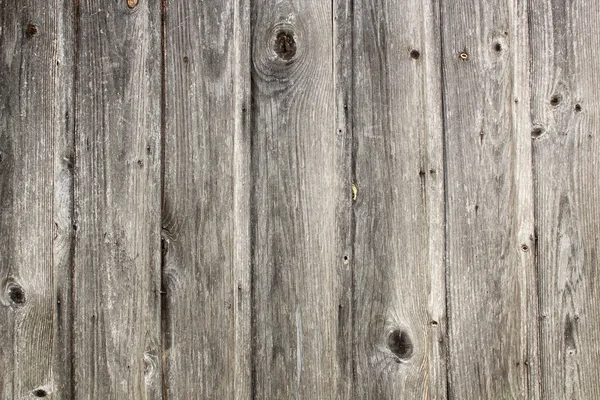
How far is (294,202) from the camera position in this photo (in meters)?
1.25

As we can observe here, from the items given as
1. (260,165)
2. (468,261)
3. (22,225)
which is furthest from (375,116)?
(22,225)

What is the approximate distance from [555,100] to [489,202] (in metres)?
0.28

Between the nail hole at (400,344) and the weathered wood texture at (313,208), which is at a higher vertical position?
the weathered wood texture at (313,208)

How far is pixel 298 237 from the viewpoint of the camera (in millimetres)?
1248

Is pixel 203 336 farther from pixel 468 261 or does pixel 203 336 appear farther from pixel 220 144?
pixel 468 261

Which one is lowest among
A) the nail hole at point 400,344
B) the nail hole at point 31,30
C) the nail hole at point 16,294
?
the nail hole at point 400,344

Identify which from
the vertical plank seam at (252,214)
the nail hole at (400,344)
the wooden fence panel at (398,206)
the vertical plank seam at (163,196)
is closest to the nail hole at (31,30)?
the vertical plank seam at (163,196)

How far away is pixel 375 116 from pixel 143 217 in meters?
0.59

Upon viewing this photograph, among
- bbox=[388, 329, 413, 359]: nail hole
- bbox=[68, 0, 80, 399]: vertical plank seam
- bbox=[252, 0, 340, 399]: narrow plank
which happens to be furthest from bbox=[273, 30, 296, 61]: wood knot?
bbox=[388, 329, 413, 359]: nail hole

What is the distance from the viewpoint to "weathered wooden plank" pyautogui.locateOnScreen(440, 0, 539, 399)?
1224 millimetres

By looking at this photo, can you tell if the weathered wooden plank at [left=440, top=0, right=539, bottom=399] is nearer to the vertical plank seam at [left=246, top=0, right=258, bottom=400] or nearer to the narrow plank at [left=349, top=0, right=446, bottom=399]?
the narrow plank at [left=349, top=0, right=446, bottom=399]

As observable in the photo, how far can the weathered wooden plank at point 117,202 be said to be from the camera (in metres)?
1.26

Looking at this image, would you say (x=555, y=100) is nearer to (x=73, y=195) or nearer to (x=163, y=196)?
(x=163, y=196)

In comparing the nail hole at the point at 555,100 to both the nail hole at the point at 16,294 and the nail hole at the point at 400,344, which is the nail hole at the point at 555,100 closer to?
the nail hole at the point at 400,344
